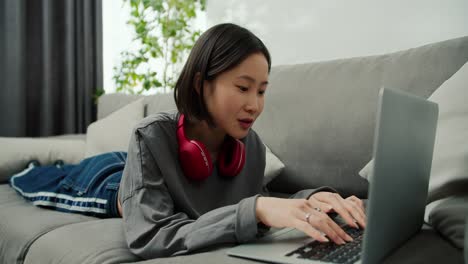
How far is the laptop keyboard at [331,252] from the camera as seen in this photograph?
0.66 m

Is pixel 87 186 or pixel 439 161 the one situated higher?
pixel 439 161

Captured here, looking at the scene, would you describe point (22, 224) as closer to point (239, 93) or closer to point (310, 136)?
point (239, 93)

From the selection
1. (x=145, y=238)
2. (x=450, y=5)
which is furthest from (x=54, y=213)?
(x=450, y=5)

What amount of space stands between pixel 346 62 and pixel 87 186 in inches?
39.5

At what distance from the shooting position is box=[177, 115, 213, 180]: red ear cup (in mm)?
980

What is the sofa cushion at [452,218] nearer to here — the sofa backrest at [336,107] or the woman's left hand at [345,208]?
the woman's left hand at [345,208]

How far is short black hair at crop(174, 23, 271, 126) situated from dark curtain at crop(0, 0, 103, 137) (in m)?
2.50

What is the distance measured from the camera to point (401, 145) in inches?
23.5

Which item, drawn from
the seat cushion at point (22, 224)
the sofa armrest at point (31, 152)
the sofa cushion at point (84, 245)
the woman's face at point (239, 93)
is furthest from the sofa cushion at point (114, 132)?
the woman's face at point (239, 93)

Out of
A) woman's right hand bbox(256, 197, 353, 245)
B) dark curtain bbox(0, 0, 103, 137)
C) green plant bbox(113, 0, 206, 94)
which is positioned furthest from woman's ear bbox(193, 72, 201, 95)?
dark curtain bbox(0, 0, 103, 137)

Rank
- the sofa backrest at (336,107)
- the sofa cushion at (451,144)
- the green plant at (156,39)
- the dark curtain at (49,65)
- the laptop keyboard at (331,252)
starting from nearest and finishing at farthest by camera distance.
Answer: the laptop keyboard at (331,252) < the sofa cushion at (451,144) < the sofa backrest at (336,107) < the dark curtain at (49,65) < the green plant at (156,39)

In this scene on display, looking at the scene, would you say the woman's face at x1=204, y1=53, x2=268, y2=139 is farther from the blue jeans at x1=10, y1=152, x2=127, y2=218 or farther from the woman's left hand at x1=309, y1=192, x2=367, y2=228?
the blue jeans at x1=10, y1=152, x2=127, y2=218

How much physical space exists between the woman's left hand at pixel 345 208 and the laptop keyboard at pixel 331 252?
0.05 meters

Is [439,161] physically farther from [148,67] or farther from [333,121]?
[148,67]
